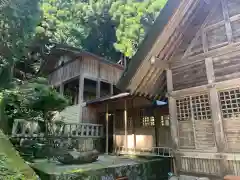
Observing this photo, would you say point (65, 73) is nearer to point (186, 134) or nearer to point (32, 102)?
point (32, 102)

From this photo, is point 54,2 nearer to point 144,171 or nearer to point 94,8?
point 94,8

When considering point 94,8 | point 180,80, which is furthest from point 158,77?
point 94,8

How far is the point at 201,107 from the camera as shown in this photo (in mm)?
6059

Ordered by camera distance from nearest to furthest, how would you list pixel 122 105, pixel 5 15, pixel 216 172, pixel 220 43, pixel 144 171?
pixel 216 172
pixel 220 43
pixel 144 171
pixel 5 15
pixel 122 105

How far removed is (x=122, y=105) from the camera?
12867 millimetres

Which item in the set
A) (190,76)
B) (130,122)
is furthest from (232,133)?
(130,122)

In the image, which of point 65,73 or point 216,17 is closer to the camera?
point 216,17

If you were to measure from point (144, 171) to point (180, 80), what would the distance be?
3670 millimetres

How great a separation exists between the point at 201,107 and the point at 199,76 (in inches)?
38.9

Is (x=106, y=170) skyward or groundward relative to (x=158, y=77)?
groundward

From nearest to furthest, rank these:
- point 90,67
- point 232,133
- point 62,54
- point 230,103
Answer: point 232,133 < point 230,103 < point 90,67 < point 62,54

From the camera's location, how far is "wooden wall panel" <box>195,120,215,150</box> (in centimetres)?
564

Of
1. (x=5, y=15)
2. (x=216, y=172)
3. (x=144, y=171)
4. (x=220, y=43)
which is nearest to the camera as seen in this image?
(x=216, y=172)

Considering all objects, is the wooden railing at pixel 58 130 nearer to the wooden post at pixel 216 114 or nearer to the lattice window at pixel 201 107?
the lattice window at pixel 201 107
